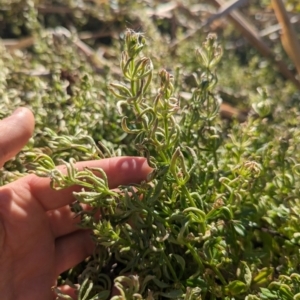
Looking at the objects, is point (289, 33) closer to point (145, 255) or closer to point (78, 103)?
point (78, 103)

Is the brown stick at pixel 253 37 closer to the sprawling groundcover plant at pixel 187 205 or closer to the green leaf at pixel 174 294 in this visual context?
the sprawling groundcover plant at pixel 187 205

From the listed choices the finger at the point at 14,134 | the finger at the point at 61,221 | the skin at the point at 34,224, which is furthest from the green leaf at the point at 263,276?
the finger at the point at 14,134


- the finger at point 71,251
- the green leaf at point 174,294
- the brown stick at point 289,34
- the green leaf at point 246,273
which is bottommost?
the finger at point 71,251

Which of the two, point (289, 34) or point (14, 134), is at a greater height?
point (289, 34)

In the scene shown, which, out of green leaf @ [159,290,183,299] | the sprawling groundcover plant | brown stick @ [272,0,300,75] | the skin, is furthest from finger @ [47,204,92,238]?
brown stick @ [272,0,300,75]

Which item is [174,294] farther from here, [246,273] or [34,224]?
[34,224]

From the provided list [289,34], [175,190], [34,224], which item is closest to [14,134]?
[34,224]
